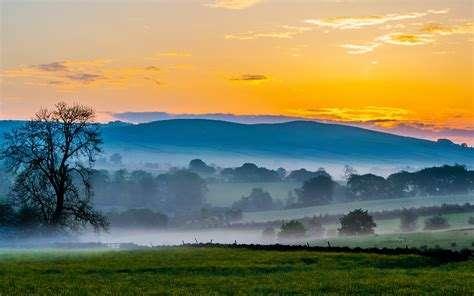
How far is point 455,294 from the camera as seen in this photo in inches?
1452

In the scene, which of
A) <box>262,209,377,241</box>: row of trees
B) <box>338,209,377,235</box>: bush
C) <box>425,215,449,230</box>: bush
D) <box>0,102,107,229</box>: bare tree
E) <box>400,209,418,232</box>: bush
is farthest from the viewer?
<box>400,209,418,232</box>: bush

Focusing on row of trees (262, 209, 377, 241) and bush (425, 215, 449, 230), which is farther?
bush (425, 215, 449, 230)

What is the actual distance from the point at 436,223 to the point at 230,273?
365 ft

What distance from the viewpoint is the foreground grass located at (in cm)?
3906

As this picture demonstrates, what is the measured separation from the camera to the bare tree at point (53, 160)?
88375mm

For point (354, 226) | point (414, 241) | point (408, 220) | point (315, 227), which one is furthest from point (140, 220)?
point (414, 241)

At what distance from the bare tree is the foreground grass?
22.4 m

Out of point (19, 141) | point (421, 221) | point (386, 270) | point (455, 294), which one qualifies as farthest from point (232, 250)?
point (421, 221)

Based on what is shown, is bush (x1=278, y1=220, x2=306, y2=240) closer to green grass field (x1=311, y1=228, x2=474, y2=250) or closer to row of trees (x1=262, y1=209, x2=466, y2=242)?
row of trees (x1=262, y1=209, x2=466, y2=242)

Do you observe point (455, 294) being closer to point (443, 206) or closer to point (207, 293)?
point (207, 293)

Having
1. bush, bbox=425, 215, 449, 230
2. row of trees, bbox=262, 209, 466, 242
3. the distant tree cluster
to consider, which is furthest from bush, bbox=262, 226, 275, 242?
bush, bbox=425, 215, 449, 230

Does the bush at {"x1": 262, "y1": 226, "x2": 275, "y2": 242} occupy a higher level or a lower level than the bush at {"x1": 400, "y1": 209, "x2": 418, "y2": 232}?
lower

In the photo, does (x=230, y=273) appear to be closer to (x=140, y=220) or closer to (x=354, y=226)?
(x=354, y=226)

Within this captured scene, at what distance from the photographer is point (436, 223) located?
494 ft
